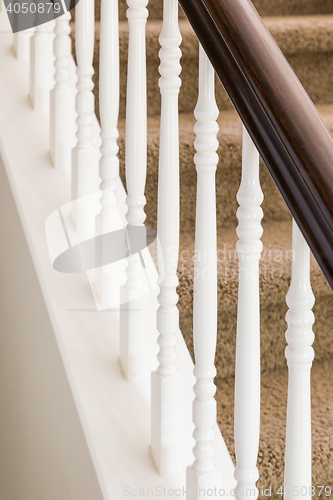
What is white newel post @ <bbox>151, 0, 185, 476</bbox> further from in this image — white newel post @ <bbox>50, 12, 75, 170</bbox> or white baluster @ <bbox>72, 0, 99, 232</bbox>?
white newel post @ <bbox>50, 12, 75, 170</bbox>

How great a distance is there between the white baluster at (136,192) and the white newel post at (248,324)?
26 centimetres

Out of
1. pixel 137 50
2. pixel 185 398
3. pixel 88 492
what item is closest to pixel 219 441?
pixel 185 398

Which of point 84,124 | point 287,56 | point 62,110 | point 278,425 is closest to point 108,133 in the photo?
point 84,124

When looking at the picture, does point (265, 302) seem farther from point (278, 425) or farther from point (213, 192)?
point (213, 192)

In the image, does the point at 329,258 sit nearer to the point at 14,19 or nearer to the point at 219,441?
the point at 219,441

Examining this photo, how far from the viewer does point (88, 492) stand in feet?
3.09

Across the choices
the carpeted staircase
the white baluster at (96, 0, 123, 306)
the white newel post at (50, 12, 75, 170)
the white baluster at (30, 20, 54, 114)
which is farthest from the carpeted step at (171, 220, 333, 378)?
the white baluster at (30, 20, 54, 114)

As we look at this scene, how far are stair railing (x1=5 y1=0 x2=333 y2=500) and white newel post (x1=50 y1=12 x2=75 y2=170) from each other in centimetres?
4

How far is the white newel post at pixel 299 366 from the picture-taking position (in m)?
0.64

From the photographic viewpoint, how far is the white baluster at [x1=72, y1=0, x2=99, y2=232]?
1.06 meters

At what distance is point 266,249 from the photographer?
1.30m

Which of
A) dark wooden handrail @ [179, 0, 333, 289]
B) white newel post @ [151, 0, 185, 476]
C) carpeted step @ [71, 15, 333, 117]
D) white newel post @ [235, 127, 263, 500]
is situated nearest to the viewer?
dark wooden handrail @ [179, 0, 333, 289]

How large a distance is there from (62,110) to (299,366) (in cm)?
76

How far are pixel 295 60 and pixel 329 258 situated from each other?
1293mm
